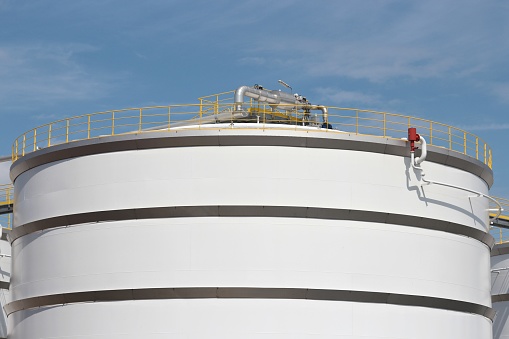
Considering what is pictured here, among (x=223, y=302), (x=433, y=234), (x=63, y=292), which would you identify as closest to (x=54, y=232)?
(x=63, y=292)

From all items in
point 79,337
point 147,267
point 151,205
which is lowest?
point 79,337

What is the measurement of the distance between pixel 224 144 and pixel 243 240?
2901mm

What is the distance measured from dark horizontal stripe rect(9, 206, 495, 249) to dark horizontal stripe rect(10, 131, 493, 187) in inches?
75.2

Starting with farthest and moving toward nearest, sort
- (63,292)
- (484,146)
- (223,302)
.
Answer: (484,146) < (63,292) < (223,302)

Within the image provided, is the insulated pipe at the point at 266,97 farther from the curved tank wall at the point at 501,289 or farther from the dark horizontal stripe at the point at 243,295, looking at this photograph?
the curved tank wall at the point at 501,289

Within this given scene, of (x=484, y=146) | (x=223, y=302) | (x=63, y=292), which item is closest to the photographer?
(x=223, y=302)

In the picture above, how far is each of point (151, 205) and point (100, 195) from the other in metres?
1.75

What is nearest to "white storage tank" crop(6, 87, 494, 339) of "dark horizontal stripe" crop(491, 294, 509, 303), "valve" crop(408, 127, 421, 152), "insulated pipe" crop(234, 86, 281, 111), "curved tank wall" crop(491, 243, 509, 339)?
"valve" crop(408, 127, 421, 152)

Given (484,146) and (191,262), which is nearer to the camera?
(191,262)

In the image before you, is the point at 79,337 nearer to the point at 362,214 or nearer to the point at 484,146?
the point at 362,214

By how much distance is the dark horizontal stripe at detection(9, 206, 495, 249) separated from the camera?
26.8 meters

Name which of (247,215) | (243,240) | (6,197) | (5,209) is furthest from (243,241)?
(6,197)

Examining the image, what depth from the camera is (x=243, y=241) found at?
87.2 ft

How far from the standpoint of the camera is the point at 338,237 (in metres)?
27.1
